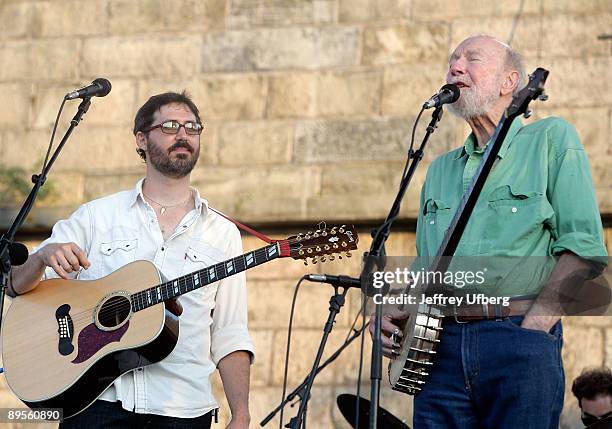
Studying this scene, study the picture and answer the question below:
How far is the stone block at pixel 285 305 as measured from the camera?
297 inches

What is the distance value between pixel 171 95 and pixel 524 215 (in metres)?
1.81

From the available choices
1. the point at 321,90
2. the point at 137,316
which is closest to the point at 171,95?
the point at 137,316

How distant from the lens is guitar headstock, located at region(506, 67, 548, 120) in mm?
3961

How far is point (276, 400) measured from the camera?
24.7 feet

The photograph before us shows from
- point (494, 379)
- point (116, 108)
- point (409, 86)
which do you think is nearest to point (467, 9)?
point (409, 86)

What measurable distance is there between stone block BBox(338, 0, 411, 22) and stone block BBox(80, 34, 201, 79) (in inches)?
38.1

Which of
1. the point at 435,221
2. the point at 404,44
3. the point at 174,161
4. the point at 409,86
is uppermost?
the point at 404,44

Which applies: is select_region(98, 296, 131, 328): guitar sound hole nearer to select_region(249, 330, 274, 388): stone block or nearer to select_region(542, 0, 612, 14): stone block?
select_region(249, 330, 274, 388): stone block

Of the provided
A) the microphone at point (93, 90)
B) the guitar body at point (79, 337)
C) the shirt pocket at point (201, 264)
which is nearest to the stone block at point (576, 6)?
the microphone at point (93, 90)

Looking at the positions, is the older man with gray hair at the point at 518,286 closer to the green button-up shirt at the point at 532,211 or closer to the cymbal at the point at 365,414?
the green button-up shirt at the point at 532,211

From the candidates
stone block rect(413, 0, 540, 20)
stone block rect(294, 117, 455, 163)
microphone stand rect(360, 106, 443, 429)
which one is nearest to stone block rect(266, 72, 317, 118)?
stone block rect(294, 117, 455, 163)

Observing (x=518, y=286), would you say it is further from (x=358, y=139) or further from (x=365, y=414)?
(x=358, y=139)

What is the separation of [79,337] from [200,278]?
546 millimetres

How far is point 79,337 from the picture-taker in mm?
5020
